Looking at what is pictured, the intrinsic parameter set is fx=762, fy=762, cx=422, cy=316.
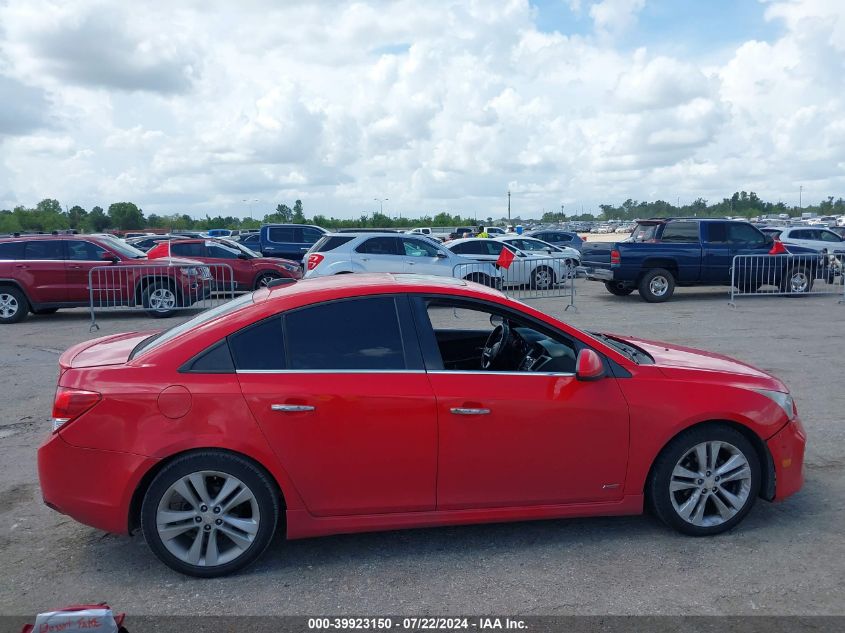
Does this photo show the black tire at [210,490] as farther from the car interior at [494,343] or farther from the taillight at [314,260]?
the taillight at [314,260]

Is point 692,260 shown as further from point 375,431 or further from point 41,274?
point 375,431

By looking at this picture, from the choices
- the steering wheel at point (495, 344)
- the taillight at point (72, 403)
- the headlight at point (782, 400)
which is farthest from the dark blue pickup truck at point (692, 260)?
the taillight at point (72, 403)

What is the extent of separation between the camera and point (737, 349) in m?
10.8

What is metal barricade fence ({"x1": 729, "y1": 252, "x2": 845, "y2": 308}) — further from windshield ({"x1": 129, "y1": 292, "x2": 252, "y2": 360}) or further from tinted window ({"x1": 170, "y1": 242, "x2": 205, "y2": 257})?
windshield ({"x1": 129, "y1": 292, "x2": 252, "y2": 360})

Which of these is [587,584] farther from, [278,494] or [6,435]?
[6,435]

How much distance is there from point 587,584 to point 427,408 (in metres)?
1.26

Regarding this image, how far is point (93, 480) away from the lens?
4.12 metres

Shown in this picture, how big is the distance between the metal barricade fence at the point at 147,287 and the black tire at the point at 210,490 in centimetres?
1071

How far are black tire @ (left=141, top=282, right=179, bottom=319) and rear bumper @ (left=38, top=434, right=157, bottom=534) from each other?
36.5 feet

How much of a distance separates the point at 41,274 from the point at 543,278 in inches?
423

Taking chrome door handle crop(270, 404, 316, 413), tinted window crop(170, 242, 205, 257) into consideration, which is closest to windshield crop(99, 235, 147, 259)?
tinted window crop(170, 242, 205, 257)

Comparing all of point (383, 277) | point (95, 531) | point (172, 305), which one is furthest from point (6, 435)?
point (172, 305)

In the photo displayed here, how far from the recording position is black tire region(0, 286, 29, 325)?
48.8 ft

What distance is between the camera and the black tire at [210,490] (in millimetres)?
4090
